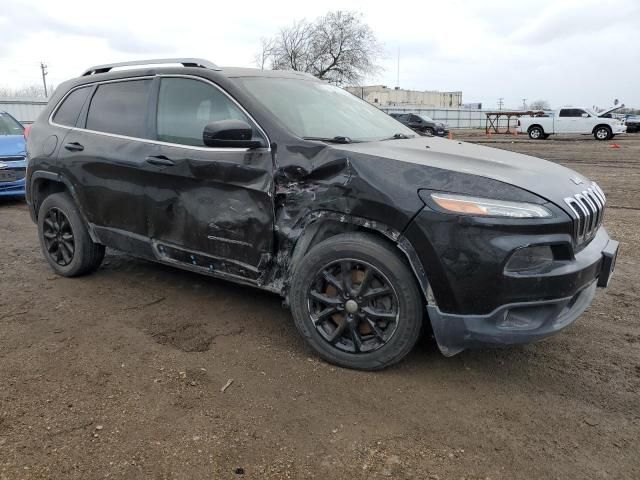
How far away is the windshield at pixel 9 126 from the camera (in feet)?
31.3

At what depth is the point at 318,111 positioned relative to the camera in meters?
3.79

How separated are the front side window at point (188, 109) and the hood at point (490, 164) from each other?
964 mm

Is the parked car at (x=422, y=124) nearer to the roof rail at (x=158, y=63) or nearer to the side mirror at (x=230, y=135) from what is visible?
the roof rail at (x=158, y=63)

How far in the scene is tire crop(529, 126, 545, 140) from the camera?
99.1ft

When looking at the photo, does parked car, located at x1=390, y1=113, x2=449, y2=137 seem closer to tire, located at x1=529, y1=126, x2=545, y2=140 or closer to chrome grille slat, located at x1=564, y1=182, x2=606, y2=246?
tire, located at x1=529, y1=126, x2=545, y2=140

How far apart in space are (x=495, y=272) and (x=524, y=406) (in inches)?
29.6

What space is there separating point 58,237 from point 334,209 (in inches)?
117

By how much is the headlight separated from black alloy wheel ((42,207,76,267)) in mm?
3407

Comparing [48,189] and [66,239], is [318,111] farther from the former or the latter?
[48,189]

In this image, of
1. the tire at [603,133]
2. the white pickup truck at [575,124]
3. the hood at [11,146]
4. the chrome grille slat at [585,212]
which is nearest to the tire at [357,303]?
the chrome grille slat at [585,212]

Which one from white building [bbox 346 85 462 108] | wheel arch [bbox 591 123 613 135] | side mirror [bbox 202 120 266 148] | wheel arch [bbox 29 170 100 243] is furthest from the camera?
white building [bbox 346 85 462 108]

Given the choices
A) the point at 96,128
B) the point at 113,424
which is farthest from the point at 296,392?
the point at 96,128

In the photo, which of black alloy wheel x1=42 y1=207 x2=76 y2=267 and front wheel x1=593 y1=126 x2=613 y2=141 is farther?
front wheel x1=593 y1=126 x2=613 y2=141

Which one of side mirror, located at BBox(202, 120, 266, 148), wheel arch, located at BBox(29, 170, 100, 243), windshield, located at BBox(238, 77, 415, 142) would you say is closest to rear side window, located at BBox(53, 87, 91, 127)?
wheel arch, located at BBox(29, 170, 100, 243)
